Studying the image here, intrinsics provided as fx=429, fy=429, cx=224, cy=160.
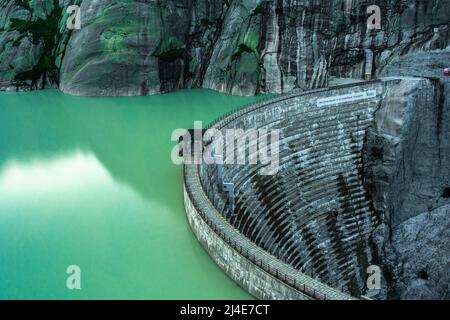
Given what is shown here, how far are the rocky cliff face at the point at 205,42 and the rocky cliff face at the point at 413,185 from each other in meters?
14.0

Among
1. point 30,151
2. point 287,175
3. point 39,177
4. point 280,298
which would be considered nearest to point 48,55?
point 30,151

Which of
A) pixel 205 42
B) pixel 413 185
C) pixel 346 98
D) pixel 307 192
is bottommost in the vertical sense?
pixel 413 185

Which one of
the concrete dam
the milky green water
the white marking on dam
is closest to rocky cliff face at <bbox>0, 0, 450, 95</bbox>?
the milky green water

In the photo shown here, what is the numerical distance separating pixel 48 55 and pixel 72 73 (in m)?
7.03

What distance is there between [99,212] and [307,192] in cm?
1481

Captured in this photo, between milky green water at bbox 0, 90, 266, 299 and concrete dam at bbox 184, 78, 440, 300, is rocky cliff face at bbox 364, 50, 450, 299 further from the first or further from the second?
milky green water at bbox 0, 90, 266, 299

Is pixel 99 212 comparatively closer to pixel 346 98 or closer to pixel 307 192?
pixel 307 192

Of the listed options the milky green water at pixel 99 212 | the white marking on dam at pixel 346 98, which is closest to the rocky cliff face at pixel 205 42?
the milky green water at pixel 99 212

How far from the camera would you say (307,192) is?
101ft

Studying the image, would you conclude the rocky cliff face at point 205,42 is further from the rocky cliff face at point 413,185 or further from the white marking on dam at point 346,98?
the white marking on dam at point 346,98

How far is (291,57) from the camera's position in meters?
49.2

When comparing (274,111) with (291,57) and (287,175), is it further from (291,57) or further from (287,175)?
(291,57)

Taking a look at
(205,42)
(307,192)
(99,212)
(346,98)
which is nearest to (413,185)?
(346,98)

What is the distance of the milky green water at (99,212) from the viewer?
17141mm
